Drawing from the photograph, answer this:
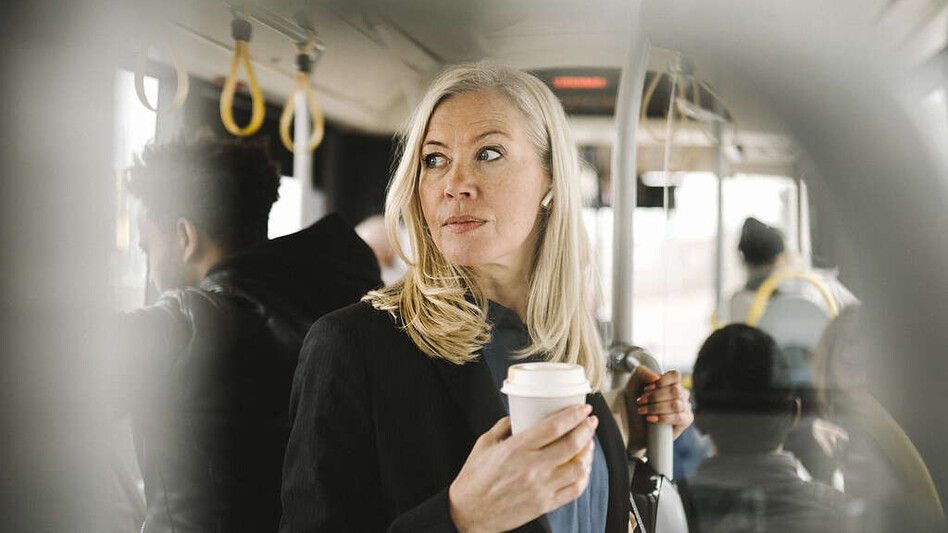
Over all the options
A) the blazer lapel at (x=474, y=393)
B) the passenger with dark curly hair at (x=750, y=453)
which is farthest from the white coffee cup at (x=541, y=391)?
the passenger with dark curly hair at (x=750, y=453)

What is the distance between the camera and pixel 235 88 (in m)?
1.06

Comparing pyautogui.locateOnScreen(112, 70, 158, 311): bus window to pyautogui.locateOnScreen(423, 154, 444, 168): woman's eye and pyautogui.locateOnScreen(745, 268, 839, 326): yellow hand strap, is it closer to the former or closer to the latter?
pyautogui.locateOnScreen(423, 154, 444, 168): woman's eye

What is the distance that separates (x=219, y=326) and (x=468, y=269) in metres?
0.41

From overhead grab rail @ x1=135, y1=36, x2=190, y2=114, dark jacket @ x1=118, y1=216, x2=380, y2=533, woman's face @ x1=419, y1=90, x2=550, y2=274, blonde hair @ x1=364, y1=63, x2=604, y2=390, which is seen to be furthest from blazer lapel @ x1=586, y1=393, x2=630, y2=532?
overhead grab rail @ x1=135, y1=36, x2=190, y2=114

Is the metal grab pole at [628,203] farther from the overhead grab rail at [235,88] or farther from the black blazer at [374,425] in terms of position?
the overhead grab rail at [235,88]

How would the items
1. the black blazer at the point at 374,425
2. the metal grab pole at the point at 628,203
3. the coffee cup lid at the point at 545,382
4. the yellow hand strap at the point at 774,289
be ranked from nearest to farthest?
the coffee cup lid at the point at 545,382 < the black blazer at the point at 374,425 < the metal grab pole at the point at 628,203 < the yellow hand strap at the point at 774,289

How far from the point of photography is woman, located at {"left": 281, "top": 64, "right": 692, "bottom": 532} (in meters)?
0.89

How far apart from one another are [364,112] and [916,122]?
982 mm

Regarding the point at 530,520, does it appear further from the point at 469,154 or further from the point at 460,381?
the point at 469,154

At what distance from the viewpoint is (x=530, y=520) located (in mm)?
889

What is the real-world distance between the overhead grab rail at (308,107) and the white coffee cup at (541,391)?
1.79 feet

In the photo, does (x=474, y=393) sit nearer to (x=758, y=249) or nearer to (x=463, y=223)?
(x=463, y=223)

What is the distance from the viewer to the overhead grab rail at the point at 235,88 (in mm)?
1055

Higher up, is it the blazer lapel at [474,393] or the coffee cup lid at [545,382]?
the coffee cup lid at [545,382]
